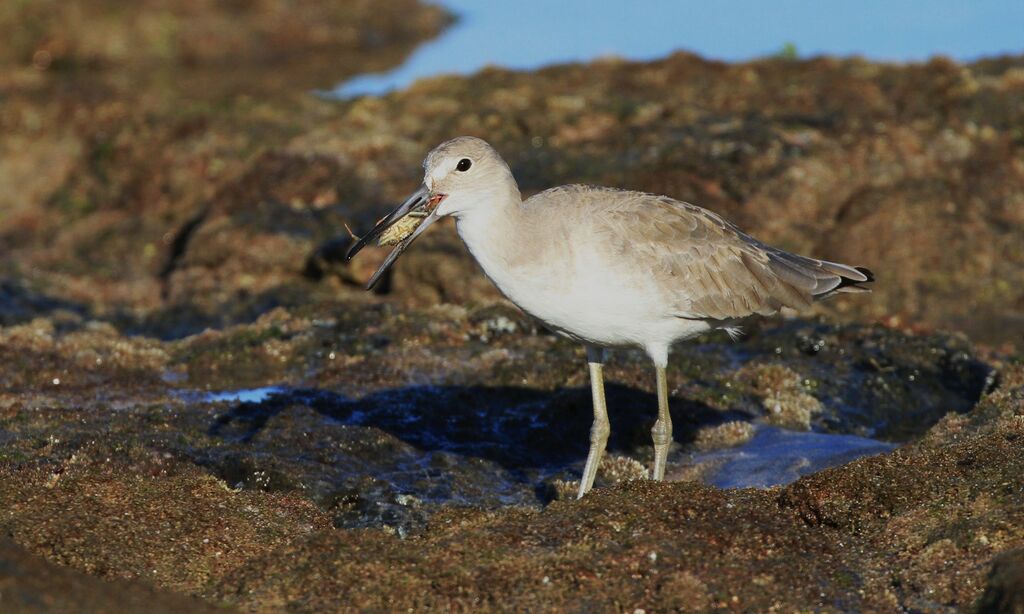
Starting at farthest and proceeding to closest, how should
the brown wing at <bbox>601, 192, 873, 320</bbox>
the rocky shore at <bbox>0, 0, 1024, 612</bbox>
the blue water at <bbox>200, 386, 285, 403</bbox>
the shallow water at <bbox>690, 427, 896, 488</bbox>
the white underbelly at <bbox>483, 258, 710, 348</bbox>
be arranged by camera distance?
the blue water at <bbox>200, 386, 285, 403</bbox> → the shallow water at <bbox>690, 427, 896, 488</bbox> → the brown wing at <bbox>601, 192, 873, 320</bbox> → the white underbelly at <bbox>483, 258, 710, 348</bbox> → the rocky shore at <bbox>0, 0, 1024, 612</bbox>

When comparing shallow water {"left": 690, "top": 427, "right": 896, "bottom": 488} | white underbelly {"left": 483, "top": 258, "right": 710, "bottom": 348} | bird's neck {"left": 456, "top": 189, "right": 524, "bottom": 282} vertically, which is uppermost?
bird's neck {"left": 456, "top": 189, "right": 524, "bottom": 282}

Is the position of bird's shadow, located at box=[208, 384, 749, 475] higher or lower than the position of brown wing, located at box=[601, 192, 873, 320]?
lower

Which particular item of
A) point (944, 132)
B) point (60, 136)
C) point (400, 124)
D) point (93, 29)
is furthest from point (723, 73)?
point (93, 29)

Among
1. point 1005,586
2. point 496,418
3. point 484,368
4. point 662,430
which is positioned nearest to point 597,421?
point 662,430

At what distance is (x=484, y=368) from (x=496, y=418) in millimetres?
1326

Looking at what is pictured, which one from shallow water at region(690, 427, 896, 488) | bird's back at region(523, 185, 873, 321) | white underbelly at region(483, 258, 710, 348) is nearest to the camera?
white underbelly at region(483, 258, 710, 348)

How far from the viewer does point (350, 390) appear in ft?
45.8

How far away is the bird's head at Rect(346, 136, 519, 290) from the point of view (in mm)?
10102

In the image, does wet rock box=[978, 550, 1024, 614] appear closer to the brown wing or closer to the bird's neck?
the brown wing

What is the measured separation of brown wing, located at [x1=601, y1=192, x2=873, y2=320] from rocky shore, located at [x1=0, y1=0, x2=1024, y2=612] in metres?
1.64

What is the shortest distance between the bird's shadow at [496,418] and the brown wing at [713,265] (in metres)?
2.17

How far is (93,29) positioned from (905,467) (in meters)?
34.2

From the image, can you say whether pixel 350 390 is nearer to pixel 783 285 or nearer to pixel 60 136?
pixel 783 285

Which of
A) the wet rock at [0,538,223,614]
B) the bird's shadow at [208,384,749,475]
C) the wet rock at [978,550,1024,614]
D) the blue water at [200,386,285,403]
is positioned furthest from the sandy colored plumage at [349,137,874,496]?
the blue water at [200,386,285,403]
